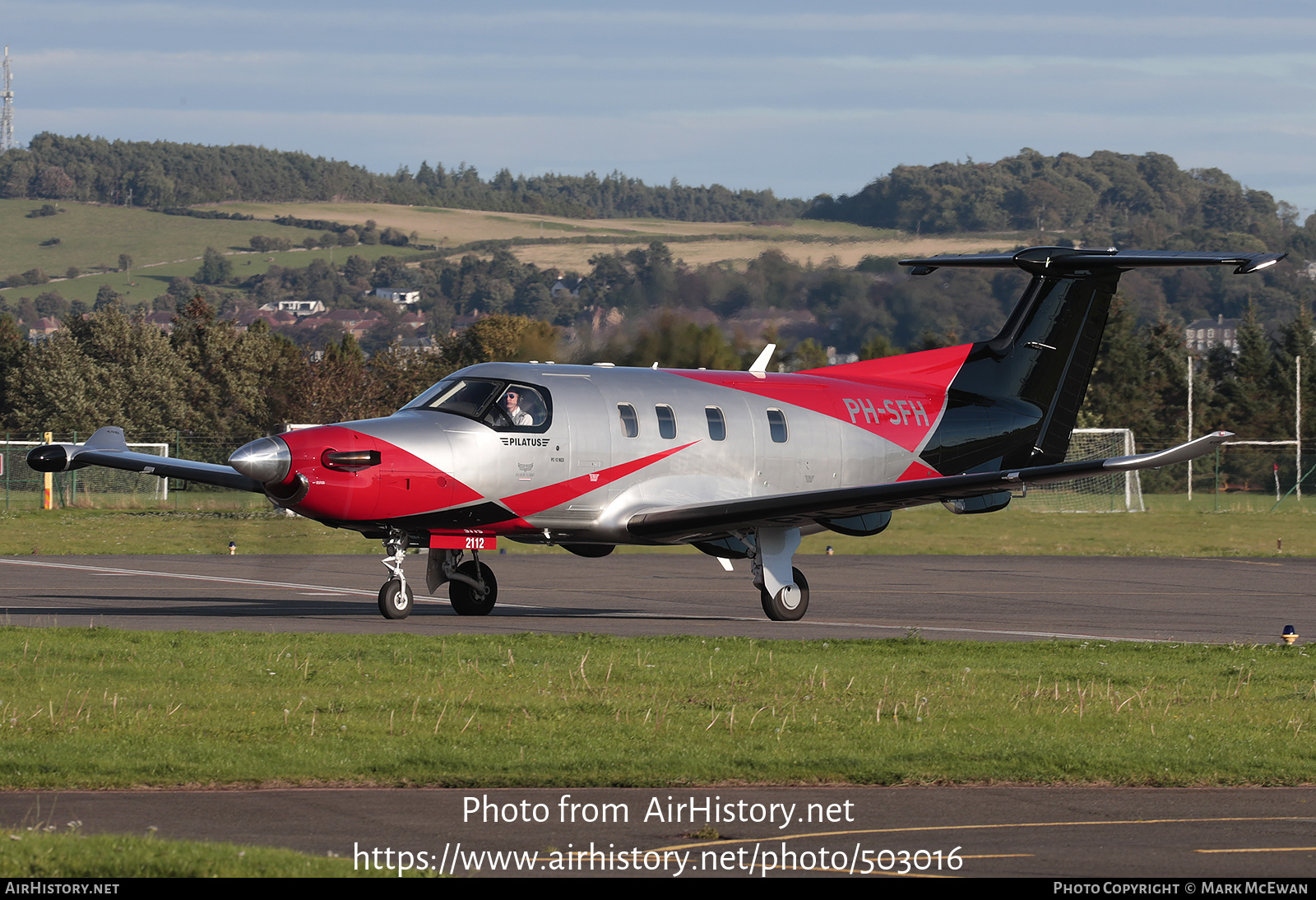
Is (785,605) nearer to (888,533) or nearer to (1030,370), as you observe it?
(1030,370)

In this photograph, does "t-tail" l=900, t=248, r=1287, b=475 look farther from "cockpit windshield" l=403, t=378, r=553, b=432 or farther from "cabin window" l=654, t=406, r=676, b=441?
"cockpit windshield" l=403, t=378, r=553, b=432

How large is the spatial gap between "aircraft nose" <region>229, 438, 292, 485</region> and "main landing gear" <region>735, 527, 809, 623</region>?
23.4ft

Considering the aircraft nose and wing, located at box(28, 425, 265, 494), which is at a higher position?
the aircraft nose

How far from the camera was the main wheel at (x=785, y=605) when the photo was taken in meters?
23.7

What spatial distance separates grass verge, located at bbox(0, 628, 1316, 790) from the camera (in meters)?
11.7

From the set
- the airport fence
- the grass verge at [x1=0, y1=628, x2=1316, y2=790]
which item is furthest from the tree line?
the grass verge at [x1=0, y1=628, x2=1316, y2=790]

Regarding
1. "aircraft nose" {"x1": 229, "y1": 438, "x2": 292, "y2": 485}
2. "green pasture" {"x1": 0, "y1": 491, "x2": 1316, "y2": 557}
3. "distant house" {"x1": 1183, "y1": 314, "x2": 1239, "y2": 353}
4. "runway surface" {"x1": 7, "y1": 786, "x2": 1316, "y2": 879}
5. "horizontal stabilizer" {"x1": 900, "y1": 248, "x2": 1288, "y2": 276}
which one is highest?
"horizontal stabilizer" {"x1": 900, "y1": 248, "x2": 1288, "y2": 276}

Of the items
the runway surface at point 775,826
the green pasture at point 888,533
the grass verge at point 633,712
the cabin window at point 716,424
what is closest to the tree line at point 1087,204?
the green pasture at point 888,533

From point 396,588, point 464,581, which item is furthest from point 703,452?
point 396,588

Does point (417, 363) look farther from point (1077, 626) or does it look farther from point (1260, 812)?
point (1260, 812)

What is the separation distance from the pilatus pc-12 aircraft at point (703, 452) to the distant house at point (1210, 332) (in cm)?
8392

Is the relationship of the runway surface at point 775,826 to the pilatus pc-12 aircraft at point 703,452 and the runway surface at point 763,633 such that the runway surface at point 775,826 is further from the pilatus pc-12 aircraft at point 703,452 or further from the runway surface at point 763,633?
the pilatus pc-12 aircraft at point 703,452

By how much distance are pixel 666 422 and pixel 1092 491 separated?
145ft
